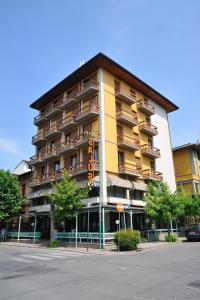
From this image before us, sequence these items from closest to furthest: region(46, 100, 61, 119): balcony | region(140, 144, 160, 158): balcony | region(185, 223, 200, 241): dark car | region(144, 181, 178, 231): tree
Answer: region(185, 223, 200, 241): dark car → region(144, 181, 178, 231): tree → region(140, 144, 160, 158): balcony → region(46, 100, 61, 119): balcony

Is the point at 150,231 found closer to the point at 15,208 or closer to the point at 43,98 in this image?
the point at 15,208

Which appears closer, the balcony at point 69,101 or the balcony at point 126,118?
the balcony at point 126,118

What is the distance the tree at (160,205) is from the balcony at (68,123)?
447 inches

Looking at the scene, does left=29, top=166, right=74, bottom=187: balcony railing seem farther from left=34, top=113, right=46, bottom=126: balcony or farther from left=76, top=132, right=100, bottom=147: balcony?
left=34, top=113, right=46, bottom=126: balcony

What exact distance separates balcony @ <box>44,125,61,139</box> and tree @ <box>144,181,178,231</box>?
13790 mm

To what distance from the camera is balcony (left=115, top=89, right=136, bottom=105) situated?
97.7 ft

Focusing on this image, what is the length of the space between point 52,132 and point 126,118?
9.57 metres

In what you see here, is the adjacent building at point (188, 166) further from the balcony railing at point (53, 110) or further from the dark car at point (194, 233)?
the balcony railing at point (53, 110)

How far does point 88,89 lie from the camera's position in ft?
93.4

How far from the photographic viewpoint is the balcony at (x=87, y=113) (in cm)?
2725

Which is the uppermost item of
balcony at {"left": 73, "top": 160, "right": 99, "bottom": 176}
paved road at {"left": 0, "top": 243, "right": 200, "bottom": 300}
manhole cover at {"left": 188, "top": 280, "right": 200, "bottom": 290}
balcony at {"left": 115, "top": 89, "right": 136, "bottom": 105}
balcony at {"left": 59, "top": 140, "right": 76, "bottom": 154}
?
balcony at {"left": 115, "top": 89, "right": 136, "bottom": 105}

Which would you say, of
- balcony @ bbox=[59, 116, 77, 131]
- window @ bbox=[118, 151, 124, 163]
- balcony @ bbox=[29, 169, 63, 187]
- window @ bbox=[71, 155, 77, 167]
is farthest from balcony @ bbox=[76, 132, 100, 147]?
balcony @ bbox=[29, 169, 63, 187]

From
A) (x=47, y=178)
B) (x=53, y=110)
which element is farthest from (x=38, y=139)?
(x=47, y=178)

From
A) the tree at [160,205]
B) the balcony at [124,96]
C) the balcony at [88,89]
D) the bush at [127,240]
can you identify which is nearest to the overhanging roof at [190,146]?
the balcony at [124,96]
